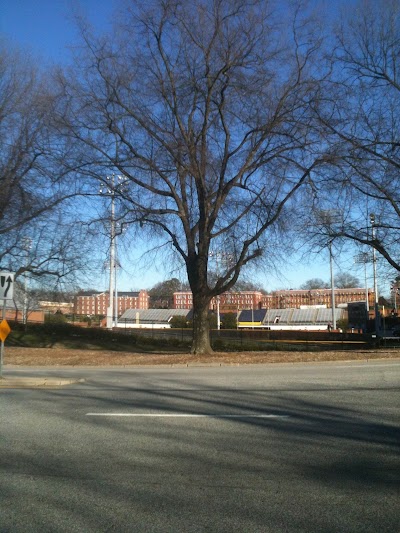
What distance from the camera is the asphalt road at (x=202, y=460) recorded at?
511cm

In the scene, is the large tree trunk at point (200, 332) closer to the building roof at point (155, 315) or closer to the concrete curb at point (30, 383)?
the concrete curb at point (30, 383)

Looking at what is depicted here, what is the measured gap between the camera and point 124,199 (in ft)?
69.4

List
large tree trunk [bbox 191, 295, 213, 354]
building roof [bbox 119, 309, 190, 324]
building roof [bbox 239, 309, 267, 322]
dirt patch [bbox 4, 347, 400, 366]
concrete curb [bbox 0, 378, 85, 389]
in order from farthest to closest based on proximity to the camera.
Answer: building roof [bbox 239, 309, 267, 322] → building roof [bbox 119, 309, 190, 324] → large tree trunk [bbox 191, 295, 213, 354] → dirt patch [bbox 4, 347, 400, 366] → concrete curb [bbox 0, 378, 85, 389]

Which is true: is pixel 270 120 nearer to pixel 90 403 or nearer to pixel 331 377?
pixel 331 377

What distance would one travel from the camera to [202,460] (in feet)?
22.9

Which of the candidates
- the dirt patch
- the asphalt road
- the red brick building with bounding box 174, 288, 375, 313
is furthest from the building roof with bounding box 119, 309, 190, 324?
the asphalt road

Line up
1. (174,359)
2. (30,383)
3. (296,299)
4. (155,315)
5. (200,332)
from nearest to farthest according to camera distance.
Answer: (30,383), (174,359), (200,332), (155,315), (296,299)

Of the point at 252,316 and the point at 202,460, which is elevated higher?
the point at 252,316

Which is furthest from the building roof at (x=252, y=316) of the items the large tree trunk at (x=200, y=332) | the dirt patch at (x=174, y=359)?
the dirt patch at (x=174, y=359)

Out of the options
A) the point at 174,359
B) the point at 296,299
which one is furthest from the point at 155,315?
the point at 174,359

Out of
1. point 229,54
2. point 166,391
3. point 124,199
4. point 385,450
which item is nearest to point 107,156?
point 124,199

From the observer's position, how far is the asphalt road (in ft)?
16.8

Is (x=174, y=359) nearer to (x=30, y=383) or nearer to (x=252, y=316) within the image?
(x=30, y=383)

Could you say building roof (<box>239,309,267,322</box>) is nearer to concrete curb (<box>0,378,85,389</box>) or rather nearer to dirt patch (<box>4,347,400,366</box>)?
dirt patch (<box>4,347,400,366</box>)
